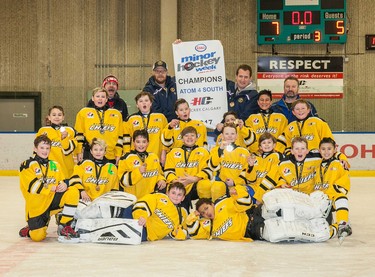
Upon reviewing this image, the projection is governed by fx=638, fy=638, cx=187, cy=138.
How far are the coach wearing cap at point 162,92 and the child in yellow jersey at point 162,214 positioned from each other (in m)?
1.87

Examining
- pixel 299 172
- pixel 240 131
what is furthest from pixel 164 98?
pixel 299 172

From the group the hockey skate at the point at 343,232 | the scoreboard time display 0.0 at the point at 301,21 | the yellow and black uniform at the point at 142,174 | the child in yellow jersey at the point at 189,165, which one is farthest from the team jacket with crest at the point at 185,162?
the scoreboard time display 0.0 at the point at 301,21

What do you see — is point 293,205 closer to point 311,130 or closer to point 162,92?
point 311,130

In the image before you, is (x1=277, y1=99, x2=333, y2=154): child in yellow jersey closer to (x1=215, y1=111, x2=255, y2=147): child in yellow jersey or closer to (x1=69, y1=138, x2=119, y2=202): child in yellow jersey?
(x1=215, y1=111, x2=255, y2=147): child in yellow jersey

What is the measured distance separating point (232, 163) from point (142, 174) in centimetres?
87

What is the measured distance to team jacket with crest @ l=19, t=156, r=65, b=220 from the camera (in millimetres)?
5328

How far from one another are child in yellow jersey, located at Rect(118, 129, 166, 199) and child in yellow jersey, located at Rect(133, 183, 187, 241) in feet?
1.65

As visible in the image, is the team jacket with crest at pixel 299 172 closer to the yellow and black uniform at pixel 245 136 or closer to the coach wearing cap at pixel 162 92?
the yellow and black uniform at pixel 245 136

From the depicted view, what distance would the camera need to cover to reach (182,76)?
760 cm

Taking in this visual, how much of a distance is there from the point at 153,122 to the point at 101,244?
6.01 feet

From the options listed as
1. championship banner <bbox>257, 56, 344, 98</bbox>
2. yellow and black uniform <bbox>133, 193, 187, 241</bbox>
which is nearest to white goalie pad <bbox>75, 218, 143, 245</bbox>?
yellow and black uniform <bbox>133, 193, 187, 241</bbox>

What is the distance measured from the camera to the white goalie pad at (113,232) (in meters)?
5.22

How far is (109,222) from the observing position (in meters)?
5.29

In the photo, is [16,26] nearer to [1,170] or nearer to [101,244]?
[1,170]
